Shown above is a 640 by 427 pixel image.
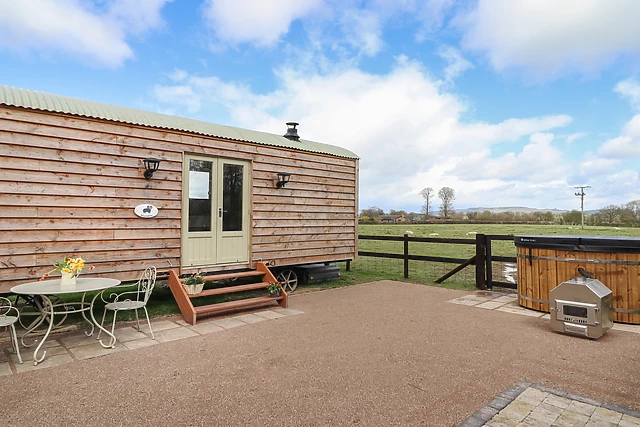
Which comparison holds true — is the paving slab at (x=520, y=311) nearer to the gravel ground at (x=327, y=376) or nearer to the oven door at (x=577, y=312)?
the gravel ground at (x=327, y=376)

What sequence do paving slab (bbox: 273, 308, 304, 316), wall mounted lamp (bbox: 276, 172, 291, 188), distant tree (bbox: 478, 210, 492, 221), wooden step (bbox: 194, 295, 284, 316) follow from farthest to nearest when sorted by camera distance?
distant tree (bbox: 478, 210, 492, 221), wall mounted lamp (bbox: 276, 172, 291, 188), paving slab (bbox: 273, 308, 304, 316), wooden step (bbox: 194, 295, 284, 316)

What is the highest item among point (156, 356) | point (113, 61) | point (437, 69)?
point (437, 69)

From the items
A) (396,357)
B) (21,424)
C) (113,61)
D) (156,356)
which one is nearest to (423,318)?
(396,357)

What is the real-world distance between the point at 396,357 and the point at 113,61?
882cm

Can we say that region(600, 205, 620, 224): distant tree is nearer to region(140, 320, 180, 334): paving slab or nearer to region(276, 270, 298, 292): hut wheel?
region(276, 270, 298, 292): hut wheel

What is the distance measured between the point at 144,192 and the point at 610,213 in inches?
959

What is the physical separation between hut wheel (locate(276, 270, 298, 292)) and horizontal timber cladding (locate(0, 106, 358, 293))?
0.54 m

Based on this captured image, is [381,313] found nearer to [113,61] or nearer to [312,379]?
[312,379]

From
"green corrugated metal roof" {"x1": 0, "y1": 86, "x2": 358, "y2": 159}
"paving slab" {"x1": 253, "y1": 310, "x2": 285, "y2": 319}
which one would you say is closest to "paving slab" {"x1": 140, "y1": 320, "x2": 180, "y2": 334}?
"paving slab" {"x1": 253, "y1": 310, "x2": 285, "y2": 319}

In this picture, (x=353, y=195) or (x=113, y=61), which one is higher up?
(x=113, y=61)

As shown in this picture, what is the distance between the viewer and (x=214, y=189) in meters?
5.96

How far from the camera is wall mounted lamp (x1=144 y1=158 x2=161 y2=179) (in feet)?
16.5

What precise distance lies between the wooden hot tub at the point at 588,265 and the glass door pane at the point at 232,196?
15.4 feet

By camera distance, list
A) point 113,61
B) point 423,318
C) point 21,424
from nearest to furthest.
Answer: point 21,424
point 423,318
point 113,61
